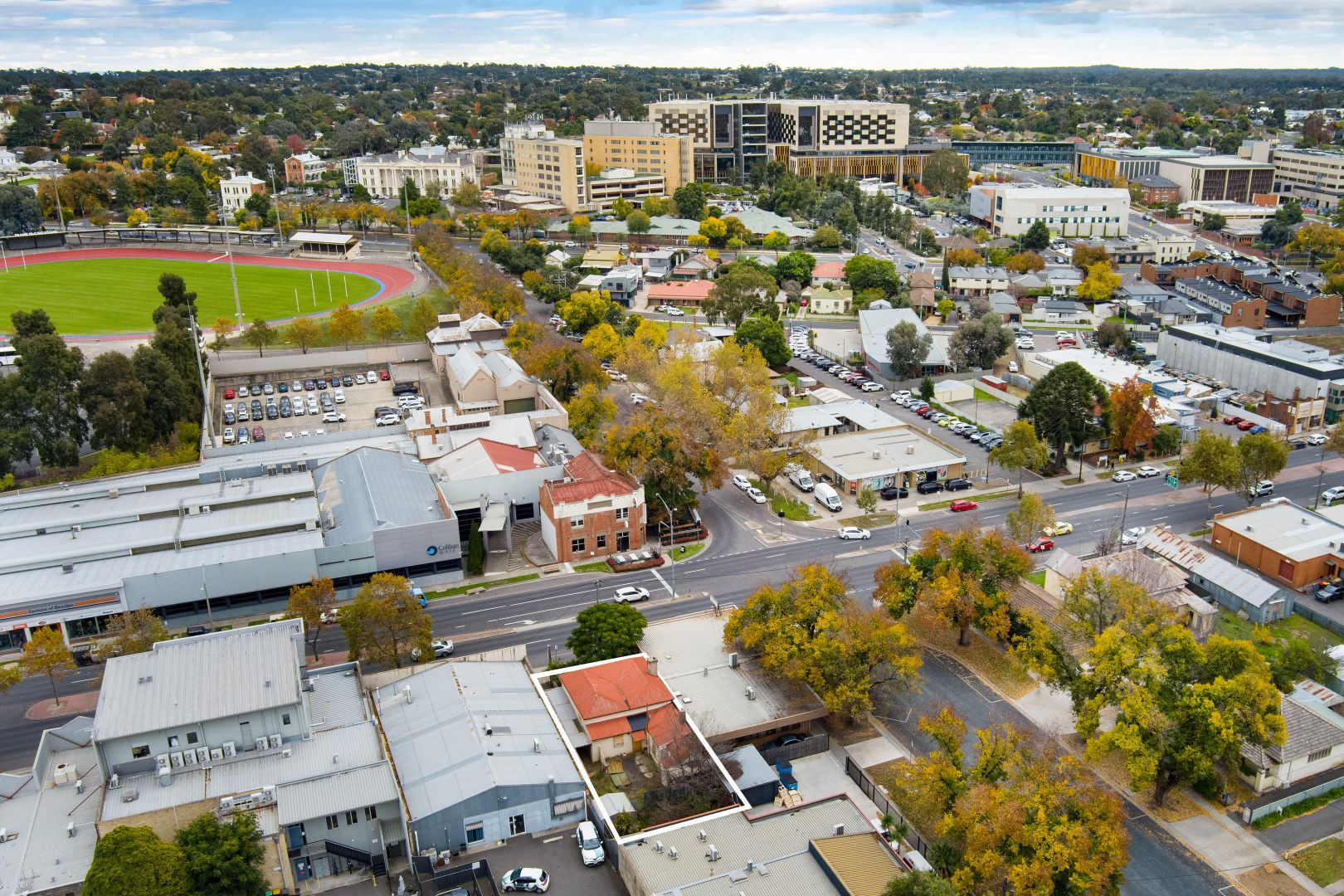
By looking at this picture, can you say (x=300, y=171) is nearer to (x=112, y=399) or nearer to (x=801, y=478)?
(x=112, y=399)

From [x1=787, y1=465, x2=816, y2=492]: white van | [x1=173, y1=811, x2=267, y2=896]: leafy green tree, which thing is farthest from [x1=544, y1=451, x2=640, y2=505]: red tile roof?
[x1=173, y1=811, x2=267, y2=896]: leafy green tree

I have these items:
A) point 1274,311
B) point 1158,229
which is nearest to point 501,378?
point 1274,311

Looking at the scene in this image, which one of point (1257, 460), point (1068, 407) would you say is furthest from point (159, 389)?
point (1257, 460)

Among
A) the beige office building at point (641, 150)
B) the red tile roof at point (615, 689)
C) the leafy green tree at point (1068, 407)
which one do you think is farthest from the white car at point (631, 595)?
the beige office building at point (641, 150)

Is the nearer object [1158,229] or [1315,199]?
[1158,229]

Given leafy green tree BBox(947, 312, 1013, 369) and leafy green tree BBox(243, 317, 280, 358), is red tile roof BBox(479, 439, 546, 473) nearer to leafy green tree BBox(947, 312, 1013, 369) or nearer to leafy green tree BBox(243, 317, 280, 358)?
leafy green tree BBox(243, 317, 280, 358)

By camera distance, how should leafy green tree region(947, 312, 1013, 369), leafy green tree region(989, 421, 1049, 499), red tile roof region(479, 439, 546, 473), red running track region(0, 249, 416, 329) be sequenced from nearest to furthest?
red tile roof region(479, 439, 546, 473)
leafy green tree region(989, 421, 1049, 499)
leafy green tree region(947, 312, 1013, 369)
red running track region(0, 249, 416, 329)

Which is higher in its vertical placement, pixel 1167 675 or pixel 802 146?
pixel 802 146

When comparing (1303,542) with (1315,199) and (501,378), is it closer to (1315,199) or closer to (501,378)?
(501,378)
